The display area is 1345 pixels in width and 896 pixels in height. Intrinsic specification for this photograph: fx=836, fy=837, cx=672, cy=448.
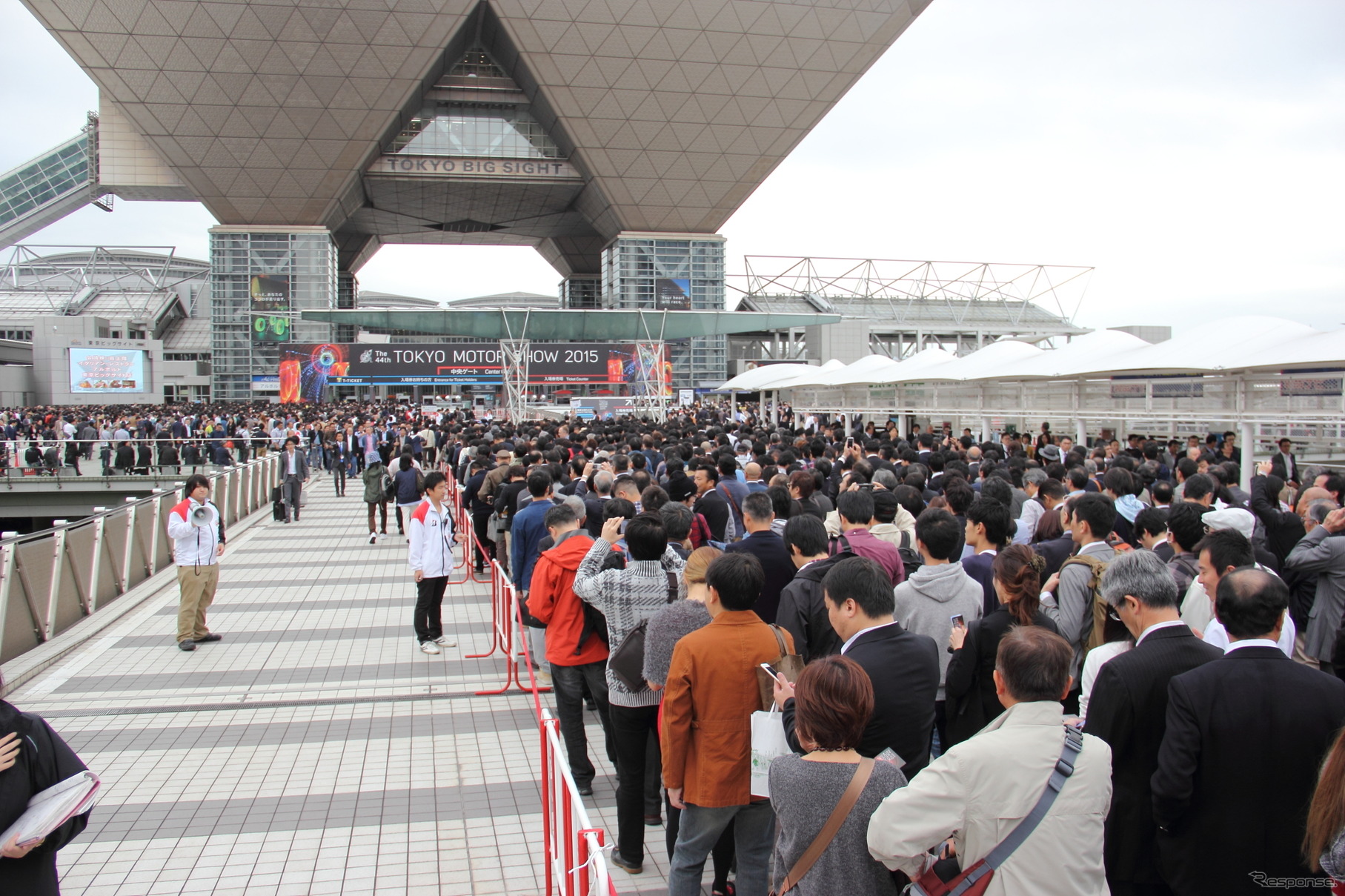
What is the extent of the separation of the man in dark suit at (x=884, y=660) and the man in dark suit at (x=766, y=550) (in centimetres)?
174

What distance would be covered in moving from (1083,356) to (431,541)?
38.9 feet

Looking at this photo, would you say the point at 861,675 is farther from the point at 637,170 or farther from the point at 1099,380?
the point at 637,170

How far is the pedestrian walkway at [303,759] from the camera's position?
14.2ft

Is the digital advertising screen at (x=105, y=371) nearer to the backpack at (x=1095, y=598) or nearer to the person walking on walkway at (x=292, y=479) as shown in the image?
the person walking on walkway at (x=292, y=479)

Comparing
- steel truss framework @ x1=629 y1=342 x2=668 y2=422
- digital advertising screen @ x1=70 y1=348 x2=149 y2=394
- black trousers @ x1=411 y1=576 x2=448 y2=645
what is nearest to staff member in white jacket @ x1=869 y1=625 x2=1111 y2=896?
black trousers @ x1=411 y1=576 x2=448 y2=645

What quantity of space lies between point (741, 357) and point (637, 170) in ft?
A: 72.4

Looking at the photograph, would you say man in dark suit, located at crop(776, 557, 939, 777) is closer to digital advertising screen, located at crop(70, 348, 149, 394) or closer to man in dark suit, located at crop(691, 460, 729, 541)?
man in dark suit, located at crop(691, 460, 729, 541)

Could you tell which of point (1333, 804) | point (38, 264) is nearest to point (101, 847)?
point (1333, 804)

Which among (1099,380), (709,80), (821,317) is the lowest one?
(1099,380)

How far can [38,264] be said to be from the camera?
260 ft

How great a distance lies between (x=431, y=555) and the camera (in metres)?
7.88

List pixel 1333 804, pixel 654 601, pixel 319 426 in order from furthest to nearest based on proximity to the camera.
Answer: pixel 319 426 → pixel 654 601 → pixel 1333 804

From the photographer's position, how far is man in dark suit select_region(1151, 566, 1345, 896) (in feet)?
8.34

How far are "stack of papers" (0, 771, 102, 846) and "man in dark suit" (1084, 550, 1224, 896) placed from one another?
338cm
